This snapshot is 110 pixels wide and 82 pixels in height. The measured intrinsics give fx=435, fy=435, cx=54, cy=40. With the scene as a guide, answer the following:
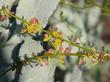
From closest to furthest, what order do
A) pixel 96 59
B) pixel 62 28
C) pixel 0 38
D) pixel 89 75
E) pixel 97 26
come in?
pixel 96 59 < pixel 0 38 < pixel 62 28 < pixel 89 75 < pixel 97 26

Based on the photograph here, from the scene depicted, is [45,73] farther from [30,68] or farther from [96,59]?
[96,59]

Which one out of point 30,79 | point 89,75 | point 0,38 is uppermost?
point 0,38

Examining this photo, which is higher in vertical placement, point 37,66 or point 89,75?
point 37,66

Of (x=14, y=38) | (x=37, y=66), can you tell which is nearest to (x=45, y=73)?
(x=37, y=66)

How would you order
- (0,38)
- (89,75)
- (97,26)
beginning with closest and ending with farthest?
(0,38), (89,75), (97,26)

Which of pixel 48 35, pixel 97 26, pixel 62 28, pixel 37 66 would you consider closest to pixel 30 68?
pixel 37 66

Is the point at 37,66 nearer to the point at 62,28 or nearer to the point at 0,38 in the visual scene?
the point at 0,38

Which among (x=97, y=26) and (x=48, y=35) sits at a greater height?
(x=48, y=35)

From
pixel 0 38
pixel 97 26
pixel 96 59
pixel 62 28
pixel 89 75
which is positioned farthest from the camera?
pixel 97 26

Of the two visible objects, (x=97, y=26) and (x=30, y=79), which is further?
(x=97, y=26)
